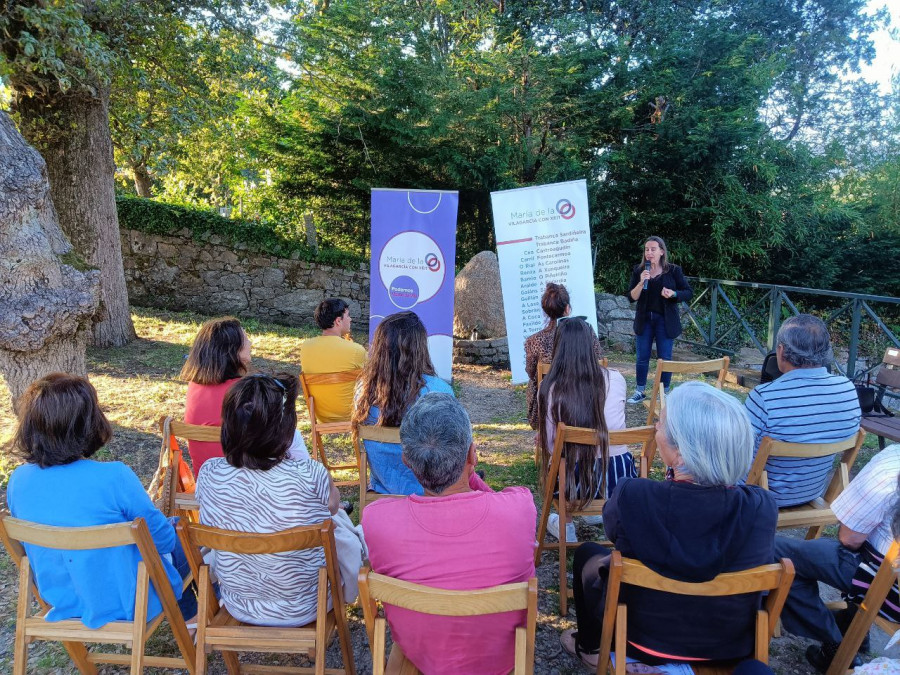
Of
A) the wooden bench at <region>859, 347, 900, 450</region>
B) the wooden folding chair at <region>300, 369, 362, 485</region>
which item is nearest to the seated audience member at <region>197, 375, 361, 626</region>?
the wooden folding chair at <region>300, 369, 362, 485</region>

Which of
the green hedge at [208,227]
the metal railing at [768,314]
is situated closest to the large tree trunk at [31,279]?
the green hedge at [208,227]

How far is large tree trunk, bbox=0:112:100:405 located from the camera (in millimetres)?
3483

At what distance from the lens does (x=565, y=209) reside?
544cm

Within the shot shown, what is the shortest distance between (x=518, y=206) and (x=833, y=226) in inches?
368

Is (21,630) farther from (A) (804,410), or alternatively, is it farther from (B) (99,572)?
(A) (804,410)

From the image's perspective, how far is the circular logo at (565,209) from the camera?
5430 millimetres

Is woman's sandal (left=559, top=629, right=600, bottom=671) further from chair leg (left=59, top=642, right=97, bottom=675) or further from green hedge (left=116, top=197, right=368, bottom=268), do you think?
green hedge (left=116, top=197, right=368, bottom=268)

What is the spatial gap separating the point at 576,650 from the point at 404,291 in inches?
132

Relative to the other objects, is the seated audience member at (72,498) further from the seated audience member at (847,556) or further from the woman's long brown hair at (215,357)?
the seated audience member at (847,556)

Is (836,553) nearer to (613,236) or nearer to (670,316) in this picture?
(670,316)

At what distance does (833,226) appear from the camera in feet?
37.7

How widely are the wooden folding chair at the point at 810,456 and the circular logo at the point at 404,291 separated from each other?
3.13 meters

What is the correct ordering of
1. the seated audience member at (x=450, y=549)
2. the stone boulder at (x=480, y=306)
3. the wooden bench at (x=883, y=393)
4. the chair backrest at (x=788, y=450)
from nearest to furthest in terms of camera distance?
the seated audience member at (x=450, y=549) < the chair backrest at (x=788, y=450) < the wooden bench at (x=883, y=393) < the stone boulder at (x=480, y=306)

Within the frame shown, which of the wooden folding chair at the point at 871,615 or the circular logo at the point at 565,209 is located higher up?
the circular logo at the point at 565,209
